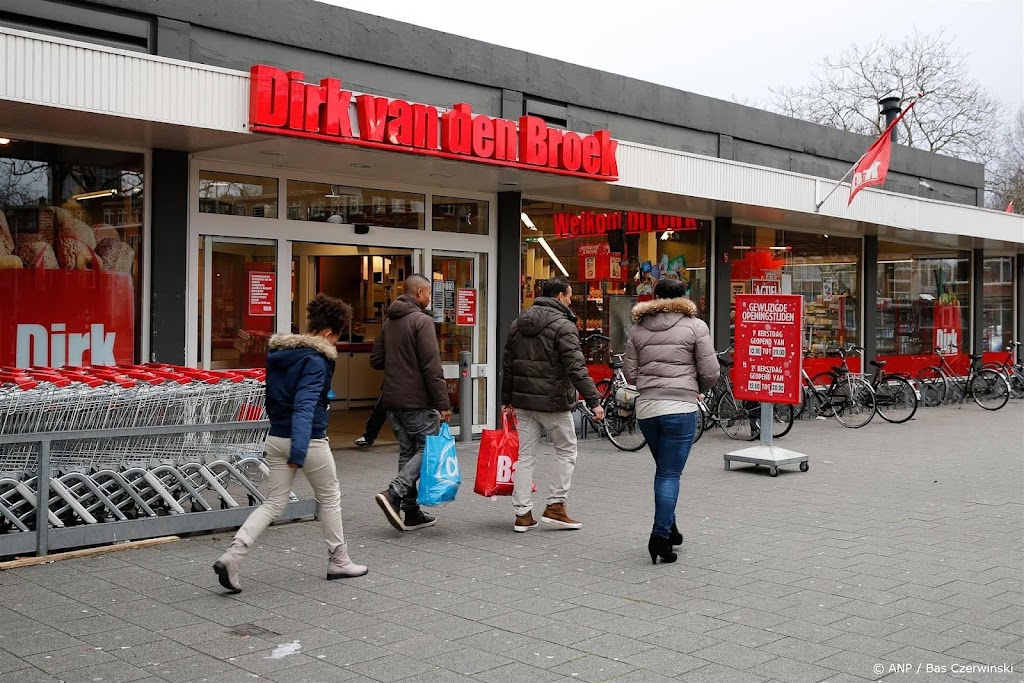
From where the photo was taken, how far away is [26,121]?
901cm

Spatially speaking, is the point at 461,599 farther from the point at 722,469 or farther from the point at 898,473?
the point at 898,473

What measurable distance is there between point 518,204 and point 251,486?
6832mm

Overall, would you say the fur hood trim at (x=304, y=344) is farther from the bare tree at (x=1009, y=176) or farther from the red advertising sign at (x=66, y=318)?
the bare tree at (x=1009, y=176)

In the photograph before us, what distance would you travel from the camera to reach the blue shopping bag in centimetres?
736

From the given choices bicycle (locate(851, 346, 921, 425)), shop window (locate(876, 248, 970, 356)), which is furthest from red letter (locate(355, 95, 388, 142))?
shop window (locate(876, 248, 970, 356))

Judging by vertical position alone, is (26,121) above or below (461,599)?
above

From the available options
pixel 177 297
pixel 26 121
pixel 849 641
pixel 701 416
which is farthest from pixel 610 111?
pixel 849 641

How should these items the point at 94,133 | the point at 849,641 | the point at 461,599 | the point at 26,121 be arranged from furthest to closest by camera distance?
the point at 94,133 → the point at 26,121 → the point at 461,599 → the point at 849,641

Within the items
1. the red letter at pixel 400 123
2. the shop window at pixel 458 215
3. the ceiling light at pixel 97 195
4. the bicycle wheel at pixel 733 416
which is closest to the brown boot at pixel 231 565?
the red letter at pixel 400 123

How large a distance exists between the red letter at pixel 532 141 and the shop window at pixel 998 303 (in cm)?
1548

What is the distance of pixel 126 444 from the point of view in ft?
23.8

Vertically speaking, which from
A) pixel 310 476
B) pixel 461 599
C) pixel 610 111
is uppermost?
pixel 610 111

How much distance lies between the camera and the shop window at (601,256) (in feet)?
47.7

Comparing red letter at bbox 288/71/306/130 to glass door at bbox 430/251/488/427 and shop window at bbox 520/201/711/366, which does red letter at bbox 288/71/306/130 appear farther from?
shop window at bbox 520/201/711/366
